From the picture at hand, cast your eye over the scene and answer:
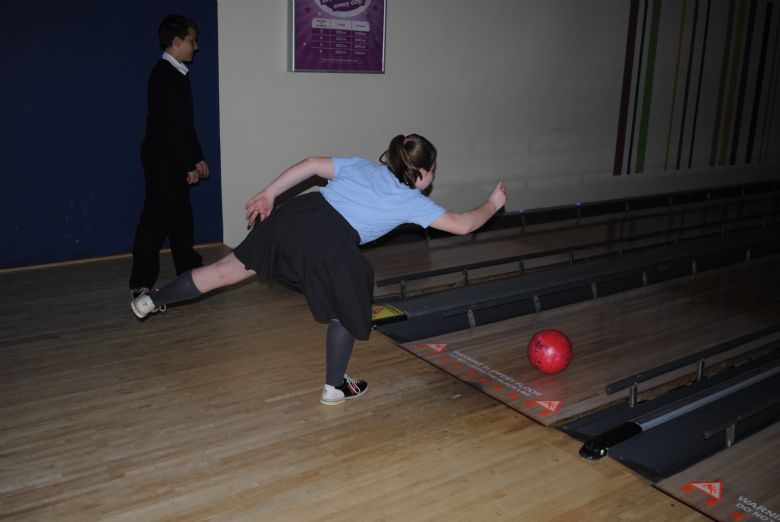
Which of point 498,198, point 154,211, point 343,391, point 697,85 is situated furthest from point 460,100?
point 343,391

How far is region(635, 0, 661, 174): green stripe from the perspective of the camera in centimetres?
680

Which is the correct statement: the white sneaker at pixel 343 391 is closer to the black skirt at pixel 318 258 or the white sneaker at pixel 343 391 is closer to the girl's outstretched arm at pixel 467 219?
the black skirt at pixel 318 258

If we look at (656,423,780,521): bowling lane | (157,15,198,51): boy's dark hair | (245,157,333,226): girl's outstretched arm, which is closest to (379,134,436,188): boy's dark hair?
(245,157,333,226): girl's outstretched arm

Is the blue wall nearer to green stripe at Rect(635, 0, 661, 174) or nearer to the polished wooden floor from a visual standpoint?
the polished wooden floor

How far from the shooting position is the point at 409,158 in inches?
93.0

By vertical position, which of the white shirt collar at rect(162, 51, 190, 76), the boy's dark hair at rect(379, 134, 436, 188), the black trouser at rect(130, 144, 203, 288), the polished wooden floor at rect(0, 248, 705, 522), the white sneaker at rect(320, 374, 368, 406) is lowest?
the polished wooden floor at rect(0, 248, 705, 522)

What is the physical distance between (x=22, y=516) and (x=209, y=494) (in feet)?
1.61

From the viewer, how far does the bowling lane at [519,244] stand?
456 cm

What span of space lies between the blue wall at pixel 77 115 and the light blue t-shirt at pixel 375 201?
7.78 feet

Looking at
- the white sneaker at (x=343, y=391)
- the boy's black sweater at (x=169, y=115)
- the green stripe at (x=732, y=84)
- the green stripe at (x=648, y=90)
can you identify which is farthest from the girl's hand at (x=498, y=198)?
the green stripe at (x=732, y=84)

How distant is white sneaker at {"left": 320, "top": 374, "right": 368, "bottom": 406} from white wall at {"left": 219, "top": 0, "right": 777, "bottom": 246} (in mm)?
2384

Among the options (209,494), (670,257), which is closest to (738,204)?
(670,257)

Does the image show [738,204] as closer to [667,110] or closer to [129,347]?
[667,110]

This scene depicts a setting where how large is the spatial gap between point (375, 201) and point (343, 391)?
78 cm
